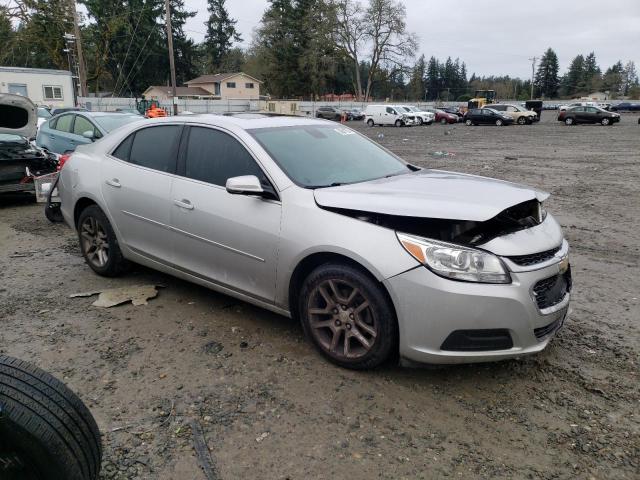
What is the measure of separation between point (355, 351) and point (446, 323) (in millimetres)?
683

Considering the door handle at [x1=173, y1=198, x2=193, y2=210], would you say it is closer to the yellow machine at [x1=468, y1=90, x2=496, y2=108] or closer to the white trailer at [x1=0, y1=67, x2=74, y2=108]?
the white trailer at [x1=0, y1=67, x2=74, y2=108]

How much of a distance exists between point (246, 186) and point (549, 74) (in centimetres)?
12684

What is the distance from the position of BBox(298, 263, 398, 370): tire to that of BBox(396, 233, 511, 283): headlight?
0.35m

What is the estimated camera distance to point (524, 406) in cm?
301

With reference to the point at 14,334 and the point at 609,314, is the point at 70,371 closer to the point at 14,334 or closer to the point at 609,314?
the point at 14,334

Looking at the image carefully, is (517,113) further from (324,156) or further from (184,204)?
(184,204)

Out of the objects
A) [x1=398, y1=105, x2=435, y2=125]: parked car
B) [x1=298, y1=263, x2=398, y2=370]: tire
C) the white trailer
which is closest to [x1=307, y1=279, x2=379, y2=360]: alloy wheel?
[x1=298, y1=263, x2=398, y2=370]: tire

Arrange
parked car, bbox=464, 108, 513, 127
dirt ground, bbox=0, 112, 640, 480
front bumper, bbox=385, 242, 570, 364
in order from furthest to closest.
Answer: parked car, bbox=464, 108, 513, 127, front bumper, bbox=385, 242, 570, 364, dirt ground, bbox=0, 112, 640, 480

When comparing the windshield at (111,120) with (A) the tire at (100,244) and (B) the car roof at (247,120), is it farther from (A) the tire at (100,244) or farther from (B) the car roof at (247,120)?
(B) the car roof at (247,120)

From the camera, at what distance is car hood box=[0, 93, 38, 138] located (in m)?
3.06

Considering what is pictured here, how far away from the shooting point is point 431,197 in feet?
10.6

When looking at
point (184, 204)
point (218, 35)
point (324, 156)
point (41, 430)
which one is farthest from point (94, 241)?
point (218, 35)

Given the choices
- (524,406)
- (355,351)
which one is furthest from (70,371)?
(524,406)

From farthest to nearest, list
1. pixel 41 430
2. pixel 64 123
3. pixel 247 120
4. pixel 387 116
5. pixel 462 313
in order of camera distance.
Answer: pixel 387 116 → pixel 64 123 → pixel 247 120 → pixel 462 313 → pixel 41 430
